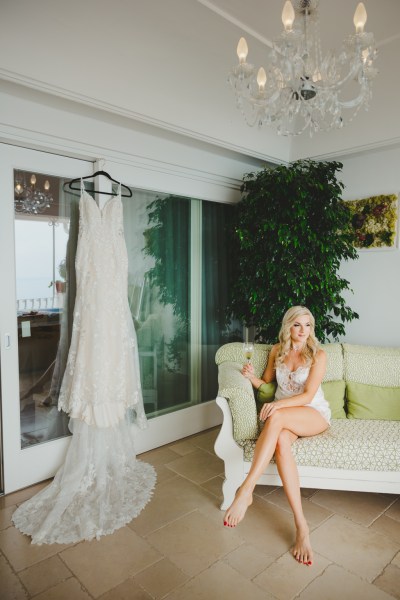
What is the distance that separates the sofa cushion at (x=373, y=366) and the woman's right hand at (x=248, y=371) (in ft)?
2.31

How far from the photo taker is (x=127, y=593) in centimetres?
179

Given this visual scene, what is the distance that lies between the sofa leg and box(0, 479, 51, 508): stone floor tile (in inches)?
46.5

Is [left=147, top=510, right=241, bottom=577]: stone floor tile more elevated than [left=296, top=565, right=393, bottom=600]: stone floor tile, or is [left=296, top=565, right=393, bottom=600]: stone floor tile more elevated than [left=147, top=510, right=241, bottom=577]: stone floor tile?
[left=147, top=510, right=241, bottom=577]: stone floor tile

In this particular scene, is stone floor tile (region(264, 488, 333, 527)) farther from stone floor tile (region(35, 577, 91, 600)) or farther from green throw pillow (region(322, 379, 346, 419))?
stone floor tile (region(35, 577, 91, 600))

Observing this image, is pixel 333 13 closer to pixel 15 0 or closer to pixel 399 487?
pixel 15 0

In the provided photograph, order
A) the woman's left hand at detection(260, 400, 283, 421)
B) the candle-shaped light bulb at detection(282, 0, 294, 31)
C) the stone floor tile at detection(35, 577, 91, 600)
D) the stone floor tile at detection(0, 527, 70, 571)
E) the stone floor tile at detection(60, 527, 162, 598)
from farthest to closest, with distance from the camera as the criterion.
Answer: the woman's left hand at detection(260, 400, 283, 421), the stone floor tile at detection(0, 527, 70, 571), the stone floor tile at detection(60, 527, 162, 598), the stone floor tile at detection(35, 577, 91, 600), the candle-shaped light bulb at detection(282, 0, 294, 31)

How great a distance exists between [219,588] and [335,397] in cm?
138

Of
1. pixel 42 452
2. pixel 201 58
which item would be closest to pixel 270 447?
pixel 42 452

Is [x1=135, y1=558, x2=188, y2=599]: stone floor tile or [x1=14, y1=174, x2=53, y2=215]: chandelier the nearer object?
[x1=135, y1=558, x2=188, y2=599]: stone floor tile

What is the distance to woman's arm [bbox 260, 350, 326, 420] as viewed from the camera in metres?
2.34

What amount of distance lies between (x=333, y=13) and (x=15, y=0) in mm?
1816

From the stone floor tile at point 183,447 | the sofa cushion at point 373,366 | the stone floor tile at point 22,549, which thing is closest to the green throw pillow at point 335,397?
the sofa cushion at point 373,366

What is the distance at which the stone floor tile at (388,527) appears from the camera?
2.20m

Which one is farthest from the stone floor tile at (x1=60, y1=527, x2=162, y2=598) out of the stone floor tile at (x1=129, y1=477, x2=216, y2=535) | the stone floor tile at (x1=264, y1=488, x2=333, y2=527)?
the stone floor tile at (x1=264, y1=488, x2=333, y2=527)
